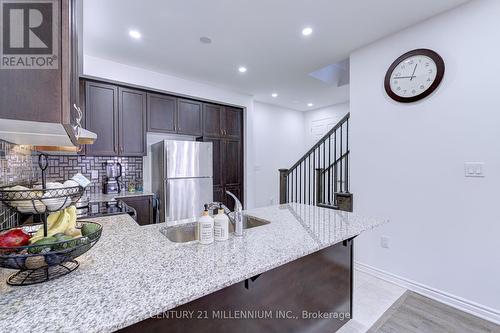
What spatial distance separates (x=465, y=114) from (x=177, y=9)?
2612 mm

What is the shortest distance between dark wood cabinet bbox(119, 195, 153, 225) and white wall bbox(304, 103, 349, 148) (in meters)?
4.28

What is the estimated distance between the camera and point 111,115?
314cm

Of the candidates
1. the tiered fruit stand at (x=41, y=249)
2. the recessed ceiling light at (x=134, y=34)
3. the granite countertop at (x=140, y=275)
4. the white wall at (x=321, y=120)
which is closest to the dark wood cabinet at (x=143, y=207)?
the granite countertop at (x=140, y=275)

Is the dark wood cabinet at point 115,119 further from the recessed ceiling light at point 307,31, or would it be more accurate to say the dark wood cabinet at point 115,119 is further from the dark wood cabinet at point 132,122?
the recessed ceiling light at point 307,31

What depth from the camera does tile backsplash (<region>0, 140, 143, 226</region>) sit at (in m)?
1.34

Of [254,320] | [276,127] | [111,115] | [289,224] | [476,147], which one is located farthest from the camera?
[276,127]

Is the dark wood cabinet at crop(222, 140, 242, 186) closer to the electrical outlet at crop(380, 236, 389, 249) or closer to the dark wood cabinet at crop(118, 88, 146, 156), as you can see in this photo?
the dark wood cabinet at crop(118, 88, 146, 156)

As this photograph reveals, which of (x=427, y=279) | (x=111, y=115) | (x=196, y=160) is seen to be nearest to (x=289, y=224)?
(x=427, y=279)

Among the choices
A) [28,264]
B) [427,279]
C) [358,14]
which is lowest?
[427,279]

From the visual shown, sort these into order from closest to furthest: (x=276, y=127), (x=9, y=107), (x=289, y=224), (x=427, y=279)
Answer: (x=9, y=107), (x=289, y=224), (x=427, y=279), (x=276, y=127)

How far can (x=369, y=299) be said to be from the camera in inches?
84.2

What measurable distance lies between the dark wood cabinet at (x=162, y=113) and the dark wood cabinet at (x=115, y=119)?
0.32 ft

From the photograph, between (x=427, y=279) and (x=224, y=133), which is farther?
(x=224, y=133)

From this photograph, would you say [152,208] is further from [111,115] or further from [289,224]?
[289,224]
